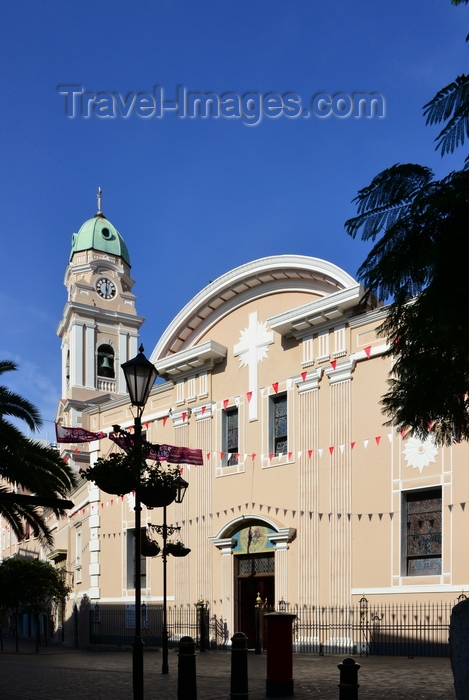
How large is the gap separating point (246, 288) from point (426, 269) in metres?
19.8

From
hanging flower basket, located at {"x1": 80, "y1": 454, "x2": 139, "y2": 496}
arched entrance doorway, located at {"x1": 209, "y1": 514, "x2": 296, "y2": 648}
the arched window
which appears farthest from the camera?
the arched window

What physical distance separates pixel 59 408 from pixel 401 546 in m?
34.1

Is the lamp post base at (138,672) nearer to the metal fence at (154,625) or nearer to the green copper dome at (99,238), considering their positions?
the metal fence at (154,625)

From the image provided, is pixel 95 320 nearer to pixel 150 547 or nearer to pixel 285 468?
pixel 285 468

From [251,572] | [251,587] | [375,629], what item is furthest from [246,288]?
[375,629]

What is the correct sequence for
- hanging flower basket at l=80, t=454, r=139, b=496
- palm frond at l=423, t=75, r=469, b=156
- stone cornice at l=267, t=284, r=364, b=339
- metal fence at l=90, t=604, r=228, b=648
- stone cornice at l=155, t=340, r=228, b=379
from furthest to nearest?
1. stone cornice at l=155, t=340, r=228, b=379
2. metal fence at l=90, t=604, r=228, b=648
3. stone cornice at l=267, t=284, r=364, b=339
4. hanging flower basket at l=80, t=454, r=139, b=496
5. palm frond at l=423, t=75, r=469, b=156

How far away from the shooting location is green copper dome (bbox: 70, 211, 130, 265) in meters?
55.2

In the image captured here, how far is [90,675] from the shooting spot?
18328 mm

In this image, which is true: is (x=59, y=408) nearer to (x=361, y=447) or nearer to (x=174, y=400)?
(x=174, y=400)

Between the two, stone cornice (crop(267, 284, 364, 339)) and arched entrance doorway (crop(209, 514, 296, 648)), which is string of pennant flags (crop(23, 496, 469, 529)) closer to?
arched entrance doorway (crop(209, 514, 296, 648))

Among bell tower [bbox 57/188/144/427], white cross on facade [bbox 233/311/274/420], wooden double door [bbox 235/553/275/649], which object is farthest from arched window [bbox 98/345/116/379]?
wooden double door [bbox 235/553/275/649]

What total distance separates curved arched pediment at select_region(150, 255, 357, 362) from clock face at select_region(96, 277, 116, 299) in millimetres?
23936

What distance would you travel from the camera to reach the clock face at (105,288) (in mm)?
53844

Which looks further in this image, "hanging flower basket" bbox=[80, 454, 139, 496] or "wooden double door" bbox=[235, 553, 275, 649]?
"wooden double door" bbox=[235, 553, 275, 649]
